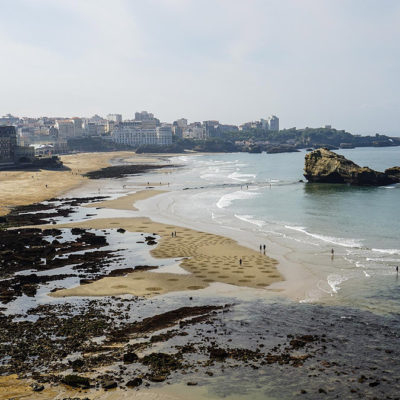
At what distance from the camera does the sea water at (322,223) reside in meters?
29.7

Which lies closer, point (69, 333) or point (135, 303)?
point (69, 333)

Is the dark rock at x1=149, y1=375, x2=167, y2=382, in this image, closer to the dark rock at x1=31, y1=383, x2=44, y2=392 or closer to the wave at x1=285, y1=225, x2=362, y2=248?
the dark rock at x1=31, y1=383, x2=44, y2=392

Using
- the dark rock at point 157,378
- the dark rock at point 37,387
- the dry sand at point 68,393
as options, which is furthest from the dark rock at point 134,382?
the dark rock at point 37,387

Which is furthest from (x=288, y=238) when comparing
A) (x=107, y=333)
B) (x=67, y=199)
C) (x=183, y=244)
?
(x=67, y=199)

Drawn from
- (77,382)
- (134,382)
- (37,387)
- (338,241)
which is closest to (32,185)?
(338,241)

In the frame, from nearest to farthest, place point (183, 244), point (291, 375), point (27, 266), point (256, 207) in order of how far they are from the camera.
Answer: point (291, 375) < point (27, 266) < point (183, 244) < point (256, 207)

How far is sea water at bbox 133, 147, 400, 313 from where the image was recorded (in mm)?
29672

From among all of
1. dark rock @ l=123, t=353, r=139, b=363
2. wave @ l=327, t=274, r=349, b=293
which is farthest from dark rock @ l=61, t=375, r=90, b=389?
wave @ l=327, t=274, r=349, b=293

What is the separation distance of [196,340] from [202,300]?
5.98 meters

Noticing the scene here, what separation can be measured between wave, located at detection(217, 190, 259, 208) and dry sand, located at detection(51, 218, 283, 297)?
805 inches

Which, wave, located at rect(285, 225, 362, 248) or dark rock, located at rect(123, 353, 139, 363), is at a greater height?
wave, located at rect(285, 225, 362, 248)

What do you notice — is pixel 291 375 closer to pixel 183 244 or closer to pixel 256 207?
pixel 183 244

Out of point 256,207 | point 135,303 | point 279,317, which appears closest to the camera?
point 279,317

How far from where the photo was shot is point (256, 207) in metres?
63.2
